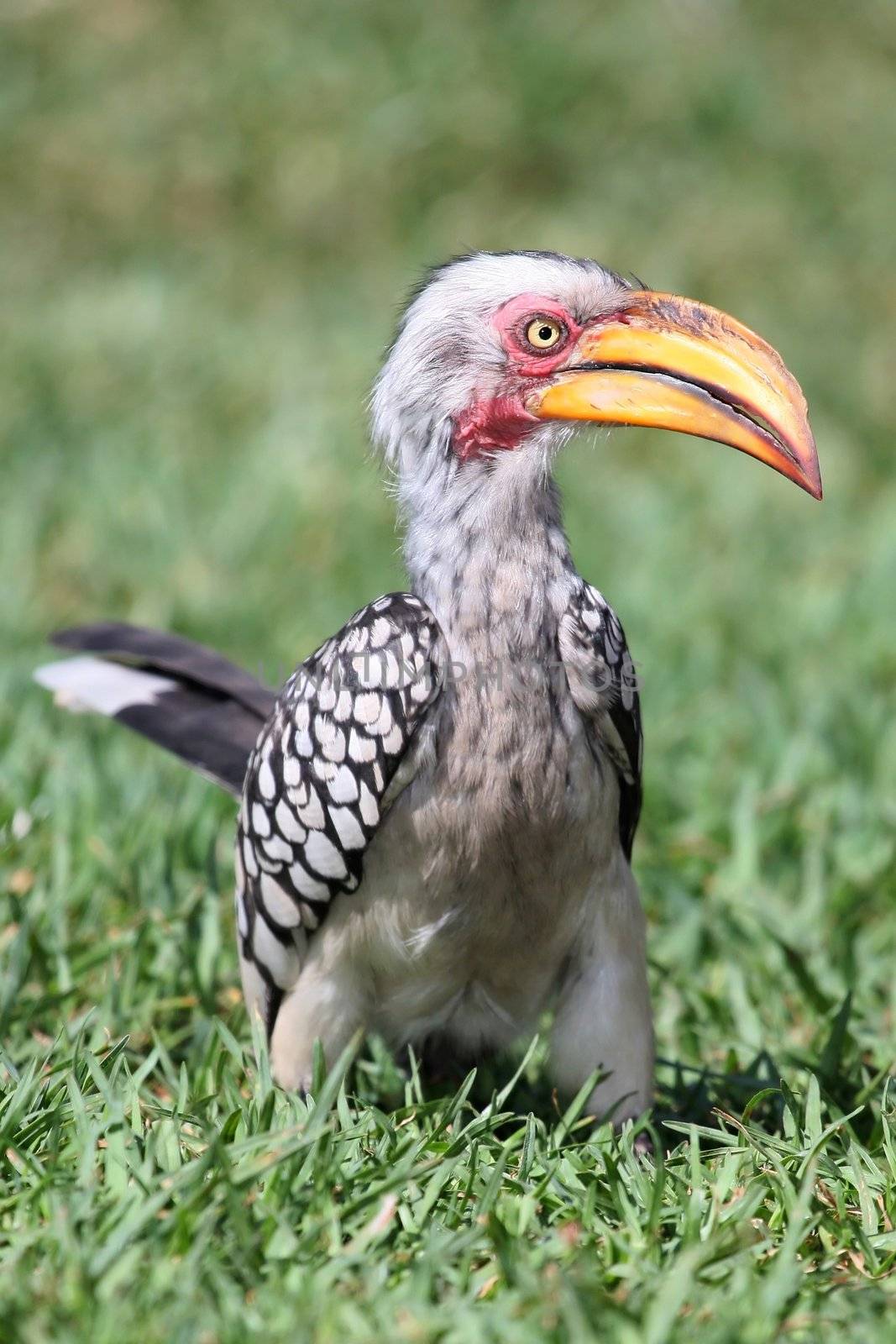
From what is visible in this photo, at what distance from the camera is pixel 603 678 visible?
293cm

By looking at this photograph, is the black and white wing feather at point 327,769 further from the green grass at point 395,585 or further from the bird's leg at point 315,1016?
the green grass at point 395,585

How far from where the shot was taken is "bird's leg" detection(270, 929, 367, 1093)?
3143 mm

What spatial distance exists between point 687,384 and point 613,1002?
4.31 feet

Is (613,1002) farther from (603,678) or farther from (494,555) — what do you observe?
(494,555)

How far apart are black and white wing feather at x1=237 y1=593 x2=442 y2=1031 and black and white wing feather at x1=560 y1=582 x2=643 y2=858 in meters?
0.28

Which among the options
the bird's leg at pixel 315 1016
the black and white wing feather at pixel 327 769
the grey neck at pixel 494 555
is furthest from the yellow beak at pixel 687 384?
the bird's leg at pixel 315 1016

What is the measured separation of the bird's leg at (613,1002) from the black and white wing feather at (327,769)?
0.57 m

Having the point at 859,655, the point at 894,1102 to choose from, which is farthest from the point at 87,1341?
the point at 859,655

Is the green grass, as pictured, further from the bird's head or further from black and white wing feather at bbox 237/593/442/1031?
the bird's head

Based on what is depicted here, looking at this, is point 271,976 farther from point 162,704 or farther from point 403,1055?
point 162,704

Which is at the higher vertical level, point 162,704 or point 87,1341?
point 162,704

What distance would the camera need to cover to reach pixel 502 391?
2914mm

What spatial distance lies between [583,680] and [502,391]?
60 centimetres

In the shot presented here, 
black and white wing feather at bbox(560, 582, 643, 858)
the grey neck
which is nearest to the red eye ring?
the grey neck
